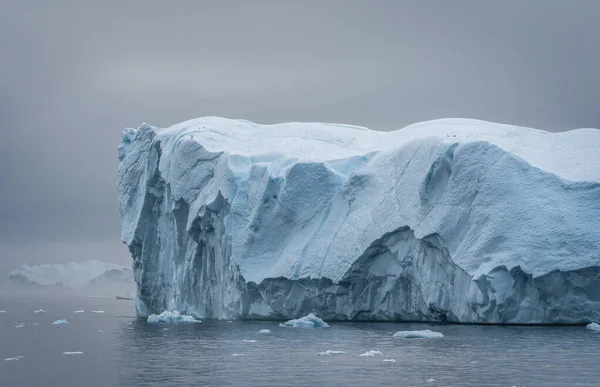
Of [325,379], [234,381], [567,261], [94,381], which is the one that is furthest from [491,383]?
[567,261]

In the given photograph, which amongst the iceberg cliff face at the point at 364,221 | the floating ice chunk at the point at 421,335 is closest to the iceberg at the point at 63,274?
the iceberg cliff face at the point at 364,221

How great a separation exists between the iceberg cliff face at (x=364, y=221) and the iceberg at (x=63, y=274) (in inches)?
2183

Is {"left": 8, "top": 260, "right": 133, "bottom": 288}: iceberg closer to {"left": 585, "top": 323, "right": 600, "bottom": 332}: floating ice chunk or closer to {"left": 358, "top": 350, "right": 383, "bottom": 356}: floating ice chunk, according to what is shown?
{"left": 585, "top": 323, "right": 600, "bottom": 332}: floating ice chunk

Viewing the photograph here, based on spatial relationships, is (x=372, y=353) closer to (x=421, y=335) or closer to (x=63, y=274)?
(x=421, y=335)

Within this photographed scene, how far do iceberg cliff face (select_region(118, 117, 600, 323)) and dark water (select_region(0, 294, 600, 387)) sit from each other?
3.79 ft

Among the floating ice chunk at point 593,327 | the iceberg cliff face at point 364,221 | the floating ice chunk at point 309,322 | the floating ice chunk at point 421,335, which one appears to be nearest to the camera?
the floating ice chunk at point 421,335

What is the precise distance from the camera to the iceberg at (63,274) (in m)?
A: 87.6

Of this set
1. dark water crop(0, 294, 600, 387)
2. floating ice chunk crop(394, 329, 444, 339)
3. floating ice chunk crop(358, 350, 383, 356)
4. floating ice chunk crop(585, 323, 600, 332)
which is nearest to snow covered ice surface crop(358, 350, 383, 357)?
floating ice chunk crop(358, 350, 383, 356)

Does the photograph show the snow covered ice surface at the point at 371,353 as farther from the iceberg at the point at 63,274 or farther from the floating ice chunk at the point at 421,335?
the iceberg at the point at 63,274

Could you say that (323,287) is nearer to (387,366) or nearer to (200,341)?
(200,341)

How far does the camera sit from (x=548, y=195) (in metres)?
22.1

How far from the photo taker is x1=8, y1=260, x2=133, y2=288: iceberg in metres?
87.6

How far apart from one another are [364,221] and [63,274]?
70354 mm

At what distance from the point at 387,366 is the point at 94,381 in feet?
15.0
